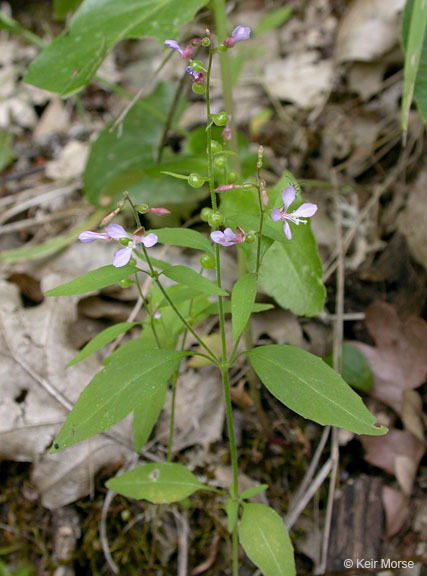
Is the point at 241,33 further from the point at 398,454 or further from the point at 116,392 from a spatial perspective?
the point at 398,454

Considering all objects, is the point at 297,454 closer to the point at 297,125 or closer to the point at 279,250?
the point at 279,250

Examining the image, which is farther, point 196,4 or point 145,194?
point 145,194

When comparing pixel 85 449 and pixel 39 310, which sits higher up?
pixel 39 310

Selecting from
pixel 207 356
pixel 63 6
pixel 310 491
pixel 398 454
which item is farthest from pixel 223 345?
pixel 63 6

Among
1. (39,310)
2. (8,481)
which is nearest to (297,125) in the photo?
(39,310)

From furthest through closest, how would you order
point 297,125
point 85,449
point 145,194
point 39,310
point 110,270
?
point 297,125 → point 145,194 → point 39,310 → point 85,449 → point 110,270

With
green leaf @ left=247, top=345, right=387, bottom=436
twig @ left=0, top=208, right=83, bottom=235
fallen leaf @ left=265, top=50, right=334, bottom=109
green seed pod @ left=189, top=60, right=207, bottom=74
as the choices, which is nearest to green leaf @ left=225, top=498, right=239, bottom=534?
green leaf @ left=247, top=345, right=387, bottom=436
